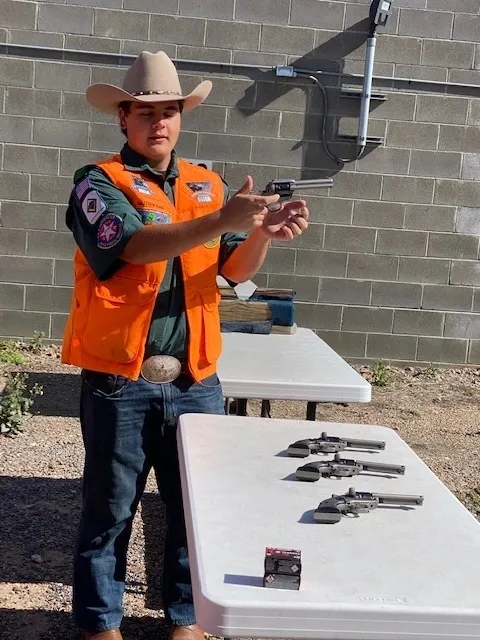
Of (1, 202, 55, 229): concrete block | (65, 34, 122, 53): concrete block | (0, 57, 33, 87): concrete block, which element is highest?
(65, 34, 122, 53): concrete block

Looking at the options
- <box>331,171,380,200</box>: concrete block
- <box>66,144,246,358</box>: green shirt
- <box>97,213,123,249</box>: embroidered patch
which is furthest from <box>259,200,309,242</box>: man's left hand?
<box>331,171,380,200</box>: concrete block

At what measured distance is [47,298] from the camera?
752cm

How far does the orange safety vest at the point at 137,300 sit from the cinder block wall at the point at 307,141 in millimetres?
4624

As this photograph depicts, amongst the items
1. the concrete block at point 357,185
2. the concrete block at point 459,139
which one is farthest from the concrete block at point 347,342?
the concrete block at point 459,139

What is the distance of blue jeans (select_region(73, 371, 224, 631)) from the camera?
282 cm

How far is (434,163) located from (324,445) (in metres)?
5.44

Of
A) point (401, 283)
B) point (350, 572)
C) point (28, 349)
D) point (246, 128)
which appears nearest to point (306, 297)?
point (401, 283)

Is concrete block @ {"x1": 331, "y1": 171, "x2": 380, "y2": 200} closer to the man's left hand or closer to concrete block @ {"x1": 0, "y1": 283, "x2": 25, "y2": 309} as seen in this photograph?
concrete block @ {"x1": 0, "y1": 283, "x2": 25, "y2": 309}

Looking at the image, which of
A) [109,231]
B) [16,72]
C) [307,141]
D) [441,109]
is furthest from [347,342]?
[109,231]

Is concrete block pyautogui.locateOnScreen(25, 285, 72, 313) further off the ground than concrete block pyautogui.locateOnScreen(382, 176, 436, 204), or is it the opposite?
concrete block pyautogui.locateOnScreen(382, 176, 436, 204)

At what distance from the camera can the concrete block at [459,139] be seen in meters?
7.59

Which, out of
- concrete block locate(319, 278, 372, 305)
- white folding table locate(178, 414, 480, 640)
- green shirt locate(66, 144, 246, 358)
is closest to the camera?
white folding table locate(178, 414, 480, 640)

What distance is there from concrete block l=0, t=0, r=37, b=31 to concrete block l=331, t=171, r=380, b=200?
2.64 meters

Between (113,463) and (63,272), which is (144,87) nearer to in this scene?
(113,463)
